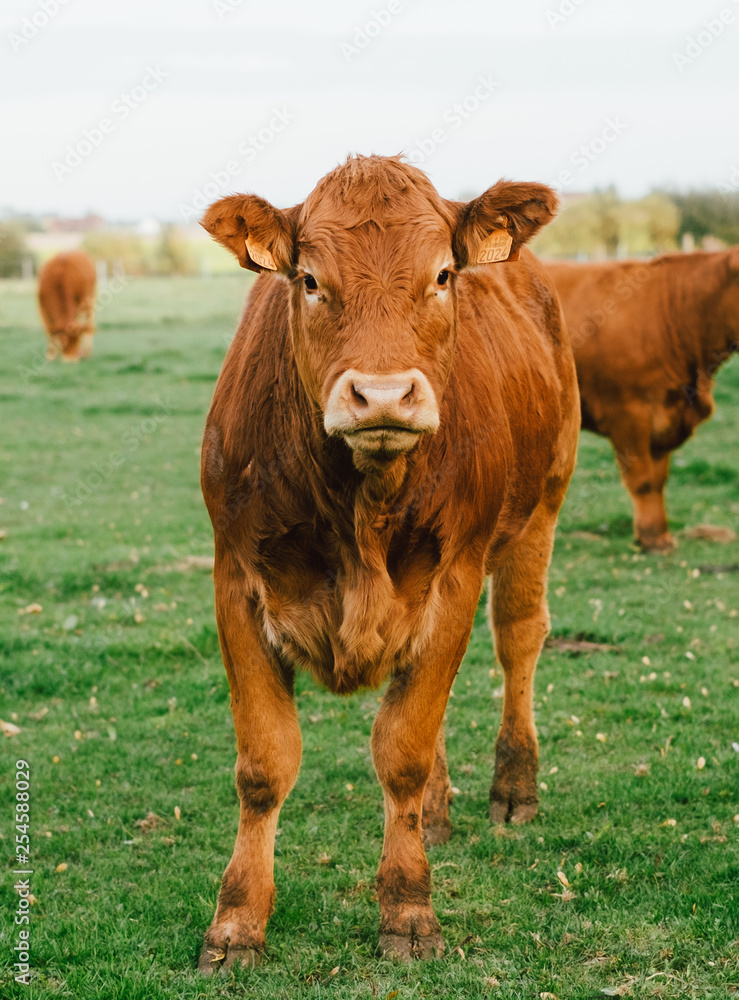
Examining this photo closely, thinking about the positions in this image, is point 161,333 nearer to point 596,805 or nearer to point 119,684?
point 119,684

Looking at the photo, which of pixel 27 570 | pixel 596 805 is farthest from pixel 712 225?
pixel 596 805

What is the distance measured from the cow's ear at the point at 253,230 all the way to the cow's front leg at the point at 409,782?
1.34 metres

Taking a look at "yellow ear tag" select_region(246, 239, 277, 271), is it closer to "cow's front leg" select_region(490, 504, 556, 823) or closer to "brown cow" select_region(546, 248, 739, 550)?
"cow's front leg" select_region(490, 504, 556, 823)

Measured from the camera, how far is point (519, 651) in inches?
192

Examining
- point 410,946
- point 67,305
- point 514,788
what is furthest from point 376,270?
point 67,305

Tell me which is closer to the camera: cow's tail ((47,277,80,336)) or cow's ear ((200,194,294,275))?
cow's ear ((200,194,294,275))

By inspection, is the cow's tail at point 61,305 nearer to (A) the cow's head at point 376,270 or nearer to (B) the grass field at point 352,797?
(B) the grass field at point 352,797

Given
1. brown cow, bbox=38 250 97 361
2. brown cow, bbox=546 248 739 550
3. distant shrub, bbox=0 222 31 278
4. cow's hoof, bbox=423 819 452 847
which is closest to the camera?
cow's hoof, bbox=423 819 452 847

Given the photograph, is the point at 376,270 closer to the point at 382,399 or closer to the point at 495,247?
the point at 382,399

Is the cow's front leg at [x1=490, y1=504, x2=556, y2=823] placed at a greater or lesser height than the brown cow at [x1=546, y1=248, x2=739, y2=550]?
lesser

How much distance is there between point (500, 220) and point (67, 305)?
2141 cm

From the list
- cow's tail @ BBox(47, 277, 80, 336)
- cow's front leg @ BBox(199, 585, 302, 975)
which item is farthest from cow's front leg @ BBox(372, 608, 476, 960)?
cow's tail @ BBox(47, 277, 80, 336)

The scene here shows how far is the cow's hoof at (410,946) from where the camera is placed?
11.6 feet

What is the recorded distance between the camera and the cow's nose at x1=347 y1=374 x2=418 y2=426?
2723 mm
